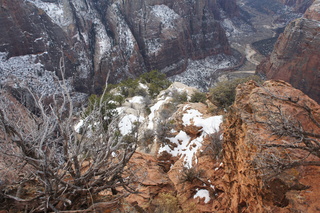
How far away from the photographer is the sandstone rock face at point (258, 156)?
4105 millimetres

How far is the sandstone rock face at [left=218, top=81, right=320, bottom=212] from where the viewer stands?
4.11m

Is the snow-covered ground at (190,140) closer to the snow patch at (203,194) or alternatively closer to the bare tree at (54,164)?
the snow patch at (203,194)

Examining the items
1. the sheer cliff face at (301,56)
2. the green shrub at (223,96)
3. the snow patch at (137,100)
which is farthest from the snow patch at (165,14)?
the green shrub at (223,96)

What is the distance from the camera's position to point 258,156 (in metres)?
4.54

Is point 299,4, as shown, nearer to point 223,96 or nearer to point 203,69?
point 203,69

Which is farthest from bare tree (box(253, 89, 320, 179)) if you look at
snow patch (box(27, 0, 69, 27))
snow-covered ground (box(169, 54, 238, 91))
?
snow patch (box(27, 0, 69, 27))

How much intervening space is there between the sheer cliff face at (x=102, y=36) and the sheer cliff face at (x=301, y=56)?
907 inches

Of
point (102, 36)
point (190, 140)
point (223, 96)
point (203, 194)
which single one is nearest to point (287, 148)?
point (203, 194)

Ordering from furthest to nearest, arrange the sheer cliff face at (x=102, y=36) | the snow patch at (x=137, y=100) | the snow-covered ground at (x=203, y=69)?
the snow-covered ground at (x=203, y=69), the sheer cliff face at (x=102, y=36), the snow patch at (x=137, y=100)

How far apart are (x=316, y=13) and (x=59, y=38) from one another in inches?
1759

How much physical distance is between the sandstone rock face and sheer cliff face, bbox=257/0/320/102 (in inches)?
1184

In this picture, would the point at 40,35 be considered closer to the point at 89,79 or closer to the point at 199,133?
the point at 89,79

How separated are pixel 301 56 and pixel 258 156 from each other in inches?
1376

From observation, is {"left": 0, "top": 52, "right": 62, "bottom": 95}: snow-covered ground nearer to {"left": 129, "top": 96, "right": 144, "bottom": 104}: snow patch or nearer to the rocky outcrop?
{"left": 129, "top": 96, "right": 144, "bottom": 104}: snow patch
